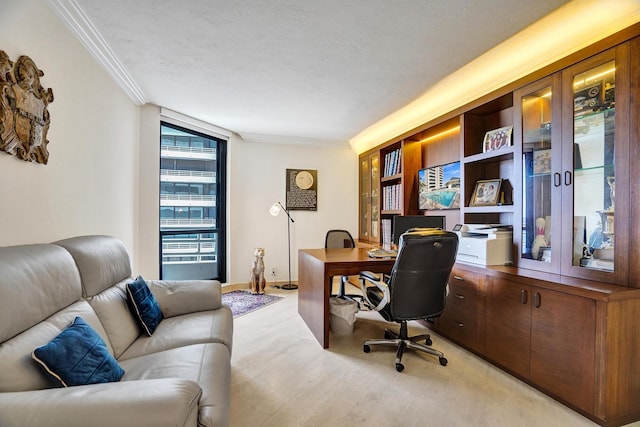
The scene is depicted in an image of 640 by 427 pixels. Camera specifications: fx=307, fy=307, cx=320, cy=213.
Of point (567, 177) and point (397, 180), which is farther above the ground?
point (397, 180)

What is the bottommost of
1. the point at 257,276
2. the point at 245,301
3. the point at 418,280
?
the point at 245,301

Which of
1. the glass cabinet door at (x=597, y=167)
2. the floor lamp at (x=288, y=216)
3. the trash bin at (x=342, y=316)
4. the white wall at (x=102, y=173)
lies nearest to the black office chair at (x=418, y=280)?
the trash bin at (x=342, y=316)

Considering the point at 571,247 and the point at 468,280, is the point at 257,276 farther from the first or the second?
the point at 571,247

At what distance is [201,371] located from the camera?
1.36m

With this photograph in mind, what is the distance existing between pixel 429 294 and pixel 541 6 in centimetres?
192

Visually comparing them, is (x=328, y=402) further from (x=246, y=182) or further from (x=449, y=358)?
(x=246, y=182)

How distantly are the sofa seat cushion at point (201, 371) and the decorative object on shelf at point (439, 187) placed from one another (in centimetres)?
276

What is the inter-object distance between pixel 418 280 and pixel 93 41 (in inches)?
112

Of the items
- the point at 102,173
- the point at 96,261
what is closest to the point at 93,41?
the point at 102,173

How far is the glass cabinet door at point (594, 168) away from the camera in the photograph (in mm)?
1827

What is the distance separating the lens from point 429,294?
2316 mm

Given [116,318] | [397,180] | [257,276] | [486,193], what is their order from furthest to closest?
[257,276], [397,180], [486,193], [116,318]

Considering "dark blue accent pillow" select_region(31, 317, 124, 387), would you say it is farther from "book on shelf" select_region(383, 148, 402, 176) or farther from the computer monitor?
"book on shelf" select_region(383, 148, 402, 176)

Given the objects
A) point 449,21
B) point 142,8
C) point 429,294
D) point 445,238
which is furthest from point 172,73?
point 429,294
